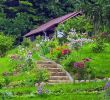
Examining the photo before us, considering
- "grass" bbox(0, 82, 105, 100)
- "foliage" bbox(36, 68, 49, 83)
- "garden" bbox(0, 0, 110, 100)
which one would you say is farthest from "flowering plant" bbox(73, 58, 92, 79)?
"foliage" bbox(36, 68, 49, 83)

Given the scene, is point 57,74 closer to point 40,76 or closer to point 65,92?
point 40,76

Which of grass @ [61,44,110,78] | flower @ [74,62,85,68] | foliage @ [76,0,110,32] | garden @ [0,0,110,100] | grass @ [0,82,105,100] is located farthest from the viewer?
grass @ [61,44,110,78]

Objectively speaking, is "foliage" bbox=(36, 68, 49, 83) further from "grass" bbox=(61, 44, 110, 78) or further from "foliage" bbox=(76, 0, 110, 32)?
"foliage" bbox=(76, 0, 110, 32)

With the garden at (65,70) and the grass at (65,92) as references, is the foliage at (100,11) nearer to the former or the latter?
the garden at (65,70)

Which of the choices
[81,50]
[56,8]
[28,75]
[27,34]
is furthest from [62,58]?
[56,8]

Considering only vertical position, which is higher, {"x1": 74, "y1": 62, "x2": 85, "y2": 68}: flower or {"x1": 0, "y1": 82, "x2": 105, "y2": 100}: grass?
{"x1": 74, "y1": 62, "x2": 85, "y2": 68}: flower

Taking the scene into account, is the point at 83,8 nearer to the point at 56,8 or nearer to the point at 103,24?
the point at 103,24

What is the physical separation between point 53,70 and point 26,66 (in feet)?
4.95

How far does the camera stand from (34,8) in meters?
61.9

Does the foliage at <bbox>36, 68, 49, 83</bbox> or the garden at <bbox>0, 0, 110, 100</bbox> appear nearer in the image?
the garden at <bbox>0, 0, 110, 100</bbox>

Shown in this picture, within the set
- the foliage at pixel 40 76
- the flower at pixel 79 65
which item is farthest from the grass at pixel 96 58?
the foliage at pixel 40 76

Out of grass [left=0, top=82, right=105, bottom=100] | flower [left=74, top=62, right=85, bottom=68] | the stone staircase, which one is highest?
flower [left=74, top=62, right=85, bottom=68]

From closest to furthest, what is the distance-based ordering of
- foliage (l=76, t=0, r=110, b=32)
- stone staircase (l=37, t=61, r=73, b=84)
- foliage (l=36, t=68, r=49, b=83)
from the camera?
1. foliage (l=76, t=0, r=110, b=32)
2. foliage (l=36, t=68, r=49, b=83)
3. stone staircase (l=37, t=61, r=73, b=84)

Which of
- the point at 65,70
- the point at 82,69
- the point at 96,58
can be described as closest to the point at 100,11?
the point at 82,69
